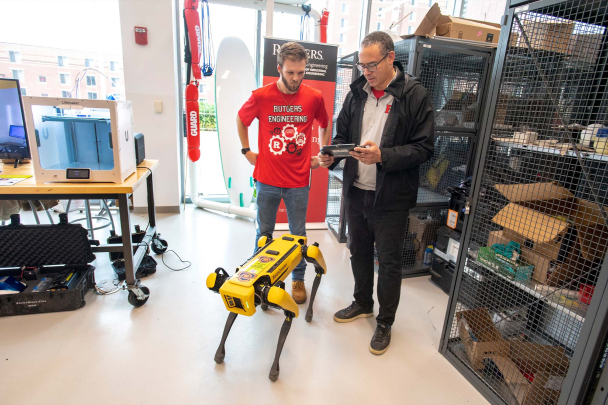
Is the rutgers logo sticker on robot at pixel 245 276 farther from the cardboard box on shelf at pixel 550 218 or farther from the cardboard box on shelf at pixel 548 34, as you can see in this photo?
the cardboard box on shelf at pixel 548 34

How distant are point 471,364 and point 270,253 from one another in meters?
1.27

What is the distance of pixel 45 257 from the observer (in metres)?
2.29

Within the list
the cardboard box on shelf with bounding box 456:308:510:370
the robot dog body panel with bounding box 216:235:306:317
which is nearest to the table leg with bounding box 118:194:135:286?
the robot dog body panel with bounding box 216:235:306:317

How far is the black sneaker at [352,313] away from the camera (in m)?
2.24

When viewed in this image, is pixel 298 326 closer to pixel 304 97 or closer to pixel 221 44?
pixel 304 97

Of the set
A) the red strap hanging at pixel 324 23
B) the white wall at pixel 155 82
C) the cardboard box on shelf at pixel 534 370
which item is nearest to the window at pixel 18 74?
the white wall at pixel 155 82

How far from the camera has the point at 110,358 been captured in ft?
6.10

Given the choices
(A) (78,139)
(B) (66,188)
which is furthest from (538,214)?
(A) (78,139)

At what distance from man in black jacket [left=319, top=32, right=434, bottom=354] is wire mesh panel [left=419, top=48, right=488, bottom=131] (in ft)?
3.35

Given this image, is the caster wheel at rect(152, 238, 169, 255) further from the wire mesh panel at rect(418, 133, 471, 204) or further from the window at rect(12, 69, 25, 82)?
the window at rect(12, 69, 25, 82)

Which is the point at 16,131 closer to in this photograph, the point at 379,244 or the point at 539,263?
the point at 379,244

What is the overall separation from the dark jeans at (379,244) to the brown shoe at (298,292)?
0.44 meters

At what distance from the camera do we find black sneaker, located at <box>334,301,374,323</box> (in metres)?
2.24

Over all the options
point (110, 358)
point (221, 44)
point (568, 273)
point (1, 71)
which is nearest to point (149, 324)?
point (110, 358)
